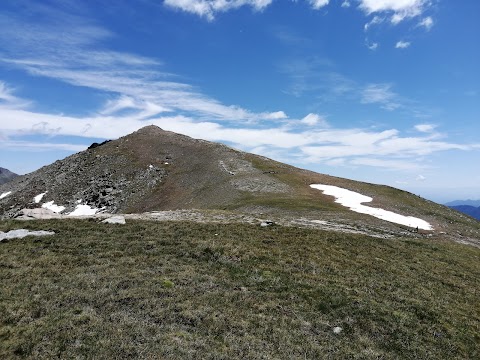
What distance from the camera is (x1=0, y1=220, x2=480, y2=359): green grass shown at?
616 inches

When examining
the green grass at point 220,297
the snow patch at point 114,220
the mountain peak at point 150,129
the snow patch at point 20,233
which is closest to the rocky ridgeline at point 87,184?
the mountain peak at point 150,129

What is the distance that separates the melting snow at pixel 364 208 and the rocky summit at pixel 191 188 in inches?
71.8

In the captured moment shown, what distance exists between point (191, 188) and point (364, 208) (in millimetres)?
44000

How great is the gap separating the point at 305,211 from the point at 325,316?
33.1 metres

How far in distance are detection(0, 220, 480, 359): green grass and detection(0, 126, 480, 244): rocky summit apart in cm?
1358

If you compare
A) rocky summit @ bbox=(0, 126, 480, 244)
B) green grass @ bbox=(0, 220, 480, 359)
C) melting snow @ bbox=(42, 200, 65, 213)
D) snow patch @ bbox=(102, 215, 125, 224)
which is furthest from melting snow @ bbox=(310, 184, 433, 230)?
melting snow @ bbox=(42, 200, 65, 213)

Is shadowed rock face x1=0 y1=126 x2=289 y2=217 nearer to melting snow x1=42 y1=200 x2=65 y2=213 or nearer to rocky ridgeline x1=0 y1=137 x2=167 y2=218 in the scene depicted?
rocky ridgeline x1=0 y1=137 x2=167 y2=218

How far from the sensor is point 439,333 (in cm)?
1961

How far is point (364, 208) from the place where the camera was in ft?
195

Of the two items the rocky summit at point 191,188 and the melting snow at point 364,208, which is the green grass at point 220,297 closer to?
the rocky summit at point 191,188

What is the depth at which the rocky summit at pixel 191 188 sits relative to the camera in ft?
185

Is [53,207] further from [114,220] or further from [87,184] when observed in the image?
[114,220]

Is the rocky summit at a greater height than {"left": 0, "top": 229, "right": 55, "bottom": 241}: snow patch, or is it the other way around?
the rocky summit

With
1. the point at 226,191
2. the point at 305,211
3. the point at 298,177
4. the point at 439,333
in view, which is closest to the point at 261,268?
the point at 439,333
